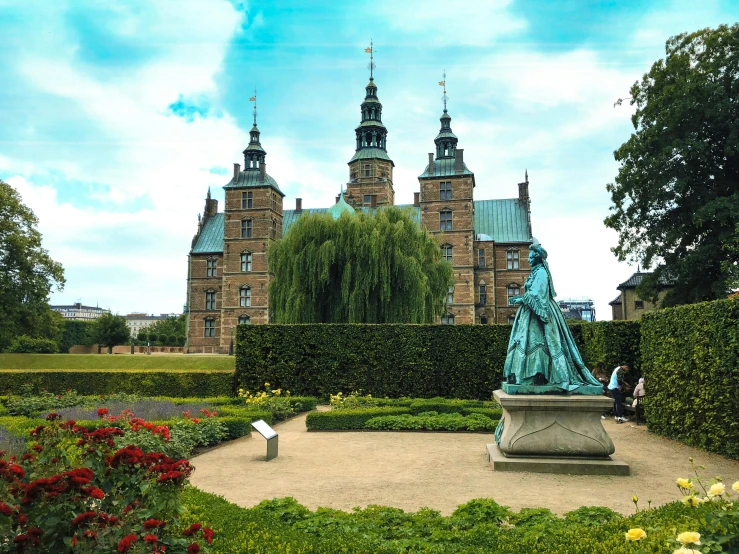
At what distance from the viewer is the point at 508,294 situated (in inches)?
1676

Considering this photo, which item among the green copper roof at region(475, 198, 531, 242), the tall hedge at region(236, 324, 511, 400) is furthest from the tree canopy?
the tall hedge at region(236, 324, 511, 400)

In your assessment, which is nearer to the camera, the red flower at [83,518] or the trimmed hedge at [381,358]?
the red flower at [83,518]

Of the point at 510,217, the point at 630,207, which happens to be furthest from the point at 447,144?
the point at 630,207

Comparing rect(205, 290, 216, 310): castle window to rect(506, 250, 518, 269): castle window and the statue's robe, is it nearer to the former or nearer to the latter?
rect(506, 250, 518, 269): castle window

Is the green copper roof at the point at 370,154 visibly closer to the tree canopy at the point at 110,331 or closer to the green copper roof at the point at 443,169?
the green copper roof at the point at 443,169

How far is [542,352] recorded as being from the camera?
8.14m

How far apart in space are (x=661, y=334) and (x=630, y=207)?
12.7m

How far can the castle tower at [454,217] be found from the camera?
4031 cm

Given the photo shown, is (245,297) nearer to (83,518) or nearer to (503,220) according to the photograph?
(503,220)

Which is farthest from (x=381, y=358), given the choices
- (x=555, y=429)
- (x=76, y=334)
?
(x=76, y=334)

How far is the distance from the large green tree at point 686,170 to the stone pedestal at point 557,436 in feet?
46.3

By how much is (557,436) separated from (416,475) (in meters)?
2.09

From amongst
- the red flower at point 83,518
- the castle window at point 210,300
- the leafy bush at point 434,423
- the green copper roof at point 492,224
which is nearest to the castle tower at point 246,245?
the green copper roof at point 492,224

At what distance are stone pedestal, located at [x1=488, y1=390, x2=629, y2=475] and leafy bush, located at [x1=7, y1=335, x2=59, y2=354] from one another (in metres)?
40.1
